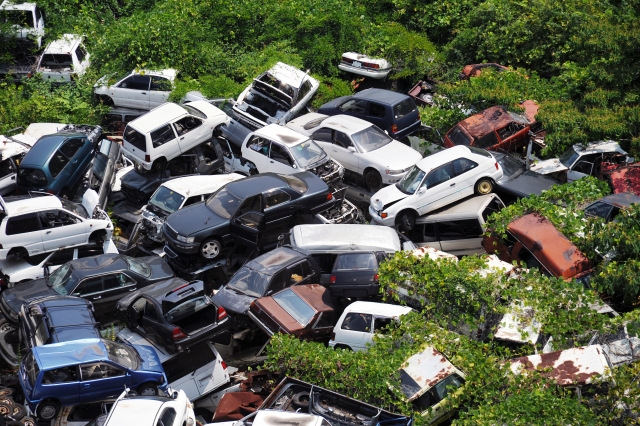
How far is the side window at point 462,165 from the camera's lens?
17.8m

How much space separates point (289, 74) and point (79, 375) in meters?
12.7

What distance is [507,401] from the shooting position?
10992mm

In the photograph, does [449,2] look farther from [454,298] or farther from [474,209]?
[454,298]

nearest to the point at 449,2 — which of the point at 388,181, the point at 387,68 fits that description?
the point at 387,68

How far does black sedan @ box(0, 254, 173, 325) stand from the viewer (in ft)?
49.7

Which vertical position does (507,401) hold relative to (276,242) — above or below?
above

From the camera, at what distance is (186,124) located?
20.4 meters

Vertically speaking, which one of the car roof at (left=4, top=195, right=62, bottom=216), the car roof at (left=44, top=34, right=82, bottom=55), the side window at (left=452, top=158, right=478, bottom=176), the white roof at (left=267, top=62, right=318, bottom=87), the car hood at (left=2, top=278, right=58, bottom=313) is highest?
the car roof at (left=44, top=34, right=82, bottom=55)

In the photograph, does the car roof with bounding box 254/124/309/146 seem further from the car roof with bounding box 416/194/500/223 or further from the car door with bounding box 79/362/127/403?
the car door with bounding box 79/362/127/403

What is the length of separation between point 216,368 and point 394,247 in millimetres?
4688

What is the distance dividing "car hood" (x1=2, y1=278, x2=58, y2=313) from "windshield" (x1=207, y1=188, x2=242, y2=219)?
12.7 feet

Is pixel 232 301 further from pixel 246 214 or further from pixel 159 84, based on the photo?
pixel 159 84

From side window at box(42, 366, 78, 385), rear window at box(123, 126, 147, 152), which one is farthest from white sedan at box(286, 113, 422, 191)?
side window at box(42, 366, 78, 385)

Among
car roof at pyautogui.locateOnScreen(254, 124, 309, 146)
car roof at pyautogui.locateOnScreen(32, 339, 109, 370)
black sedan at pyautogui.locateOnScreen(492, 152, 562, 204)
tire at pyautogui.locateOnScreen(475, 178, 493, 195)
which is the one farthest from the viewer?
car roof at pyautogui.locateOnScreen(254, 124, 309, 146)
